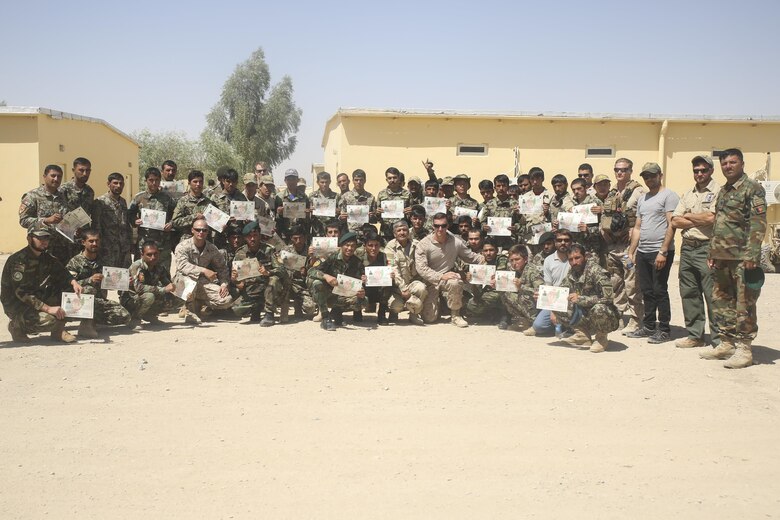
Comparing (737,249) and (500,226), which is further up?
(500,226)

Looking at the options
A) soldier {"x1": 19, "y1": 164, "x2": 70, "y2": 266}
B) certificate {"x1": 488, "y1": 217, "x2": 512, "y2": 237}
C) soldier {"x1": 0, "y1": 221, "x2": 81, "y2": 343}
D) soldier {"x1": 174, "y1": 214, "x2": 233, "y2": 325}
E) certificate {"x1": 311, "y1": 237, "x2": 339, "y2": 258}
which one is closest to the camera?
soldier {"x1": 0, "y1": 221, "x2": 81, "y2": 343}

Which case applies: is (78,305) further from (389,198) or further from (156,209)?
(389,198)

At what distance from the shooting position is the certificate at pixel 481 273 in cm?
853

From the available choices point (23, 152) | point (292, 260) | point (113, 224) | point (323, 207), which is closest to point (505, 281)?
point (292, 260)

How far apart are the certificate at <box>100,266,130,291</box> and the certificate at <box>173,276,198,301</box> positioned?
2.19ft

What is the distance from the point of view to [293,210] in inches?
385

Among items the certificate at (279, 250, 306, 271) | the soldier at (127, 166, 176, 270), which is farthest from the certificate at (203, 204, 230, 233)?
the certificate at (279, 250, 306, 271)

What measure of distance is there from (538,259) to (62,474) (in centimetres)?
636

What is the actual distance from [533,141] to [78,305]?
1395 cm

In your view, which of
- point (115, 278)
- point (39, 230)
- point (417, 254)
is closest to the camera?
point (39, 230)

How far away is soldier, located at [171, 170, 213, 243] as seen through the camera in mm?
9055

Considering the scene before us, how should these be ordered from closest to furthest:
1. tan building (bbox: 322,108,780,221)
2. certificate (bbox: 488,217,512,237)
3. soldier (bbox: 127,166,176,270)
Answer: soldier (bbox: 127,166,176,270)
certificate (bbox: 488,217,512,237)
tan building (bbox: 322,108,780,221)

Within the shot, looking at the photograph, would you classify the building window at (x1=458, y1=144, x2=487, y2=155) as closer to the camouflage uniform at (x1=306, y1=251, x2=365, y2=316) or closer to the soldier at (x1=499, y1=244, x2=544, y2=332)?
the soldier at (x1=499, y1=244, x2=544, y2=332)

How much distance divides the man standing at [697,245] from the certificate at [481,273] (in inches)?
90.9
